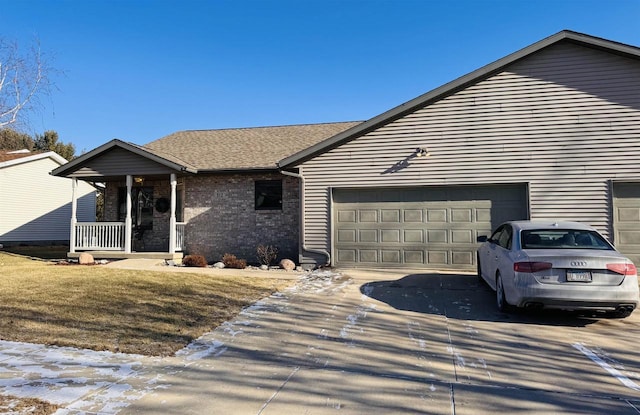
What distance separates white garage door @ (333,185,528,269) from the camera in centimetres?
1059

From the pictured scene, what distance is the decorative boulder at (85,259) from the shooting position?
42.3 ft

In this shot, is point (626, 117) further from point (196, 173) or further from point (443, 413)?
point (196, 173)

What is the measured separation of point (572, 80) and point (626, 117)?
63.4 inches

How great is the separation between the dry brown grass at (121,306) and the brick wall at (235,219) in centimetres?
363

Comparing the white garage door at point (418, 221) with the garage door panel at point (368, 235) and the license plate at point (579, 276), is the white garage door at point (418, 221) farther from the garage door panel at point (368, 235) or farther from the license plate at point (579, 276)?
the license plate at point (579, 276)

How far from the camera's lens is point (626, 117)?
996cm

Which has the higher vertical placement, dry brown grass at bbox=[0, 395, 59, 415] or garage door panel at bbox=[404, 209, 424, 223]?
garage door panel at bbox=[404, 209, 424, 223]

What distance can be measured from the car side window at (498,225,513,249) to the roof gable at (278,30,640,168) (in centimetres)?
503

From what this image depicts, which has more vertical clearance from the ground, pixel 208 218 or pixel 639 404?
pixel 208 218

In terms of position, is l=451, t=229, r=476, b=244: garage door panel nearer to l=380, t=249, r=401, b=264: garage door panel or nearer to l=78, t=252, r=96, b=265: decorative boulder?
l=380, t=249, r=401, b=264: garage door panel

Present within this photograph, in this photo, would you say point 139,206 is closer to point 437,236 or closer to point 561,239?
point 437,236

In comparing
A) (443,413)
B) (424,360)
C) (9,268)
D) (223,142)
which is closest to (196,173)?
(223,142)

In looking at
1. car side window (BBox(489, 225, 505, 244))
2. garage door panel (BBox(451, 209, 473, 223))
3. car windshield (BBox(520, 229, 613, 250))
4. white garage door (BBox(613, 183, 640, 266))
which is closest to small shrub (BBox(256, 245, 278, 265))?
garage door panel (BBox(451, 209, 473, 223))

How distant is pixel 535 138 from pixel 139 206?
554 inches
